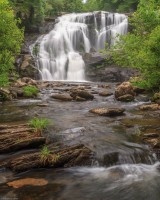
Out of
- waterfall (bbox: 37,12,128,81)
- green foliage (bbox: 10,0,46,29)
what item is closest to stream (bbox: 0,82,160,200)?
waterfall (bbox: 37,12,128,81)

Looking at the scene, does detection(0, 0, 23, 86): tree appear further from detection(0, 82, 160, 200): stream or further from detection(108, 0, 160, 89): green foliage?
detection(108, 0, 160, 89): green foliage

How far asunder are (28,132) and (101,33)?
37.1 meters

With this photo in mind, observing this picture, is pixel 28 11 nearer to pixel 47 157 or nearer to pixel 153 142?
pixel 153 142

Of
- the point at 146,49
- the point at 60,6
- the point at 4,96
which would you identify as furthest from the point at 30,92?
the point at 60,6

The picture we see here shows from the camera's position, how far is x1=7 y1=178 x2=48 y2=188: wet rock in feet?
26.2

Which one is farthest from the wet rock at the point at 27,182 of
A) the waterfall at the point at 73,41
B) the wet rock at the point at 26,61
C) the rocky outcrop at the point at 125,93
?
the waterfall at the point at 73,41

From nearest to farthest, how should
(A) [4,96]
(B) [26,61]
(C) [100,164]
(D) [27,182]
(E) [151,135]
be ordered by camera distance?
(D) [27,182], (C) [100,164], (E) [151,135], (A) [4,96], (B) [26,61]

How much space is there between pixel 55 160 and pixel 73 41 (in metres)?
36.4

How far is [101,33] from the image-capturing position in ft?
150

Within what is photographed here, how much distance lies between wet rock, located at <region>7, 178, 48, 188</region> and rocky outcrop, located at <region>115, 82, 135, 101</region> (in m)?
14.7

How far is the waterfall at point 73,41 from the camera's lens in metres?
38.3

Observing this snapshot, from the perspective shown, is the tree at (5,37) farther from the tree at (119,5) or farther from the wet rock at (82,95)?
the tree at (119,5)

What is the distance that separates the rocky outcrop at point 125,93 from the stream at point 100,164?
4918 mm

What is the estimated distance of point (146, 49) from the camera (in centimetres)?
1712
